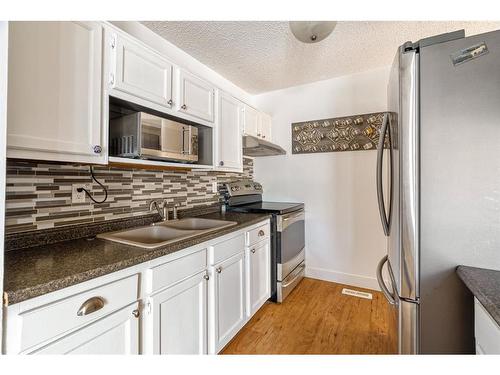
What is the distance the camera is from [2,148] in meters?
0.56

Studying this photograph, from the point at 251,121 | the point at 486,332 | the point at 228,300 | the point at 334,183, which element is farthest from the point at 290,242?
the point at 486,332

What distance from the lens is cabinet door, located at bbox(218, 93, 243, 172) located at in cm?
210

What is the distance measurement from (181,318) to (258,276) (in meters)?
0.89

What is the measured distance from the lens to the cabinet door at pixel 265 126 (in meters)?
2.78

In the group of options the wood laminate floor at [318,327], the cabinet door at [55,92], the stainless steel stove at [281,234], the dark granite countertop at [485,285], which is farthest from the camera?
the stainless steel stove at [281,234]

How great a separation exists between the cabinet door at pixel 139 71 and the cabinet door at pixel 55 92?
0.29ft

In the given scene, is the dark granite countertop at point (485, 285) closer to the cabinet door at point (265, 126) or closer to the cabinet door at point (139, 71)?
the cabinet door at point (139, 71)

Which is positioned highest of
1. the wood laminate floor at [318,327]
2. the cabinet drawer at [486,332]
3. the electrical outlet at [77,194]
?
the electrical outlet at [77,194]

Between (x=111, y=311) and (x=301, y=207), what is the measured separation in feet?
7.11

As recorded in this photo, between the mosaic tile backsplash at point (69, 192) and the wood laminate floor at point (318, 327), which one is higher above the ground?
the mosaic tile backsplash at point (69, 192)

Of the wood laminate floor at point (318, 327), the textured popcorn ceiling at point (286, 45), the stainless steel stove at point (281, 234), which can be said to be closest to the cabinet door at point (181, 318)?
the wood laminate floor at point (318, 327)
